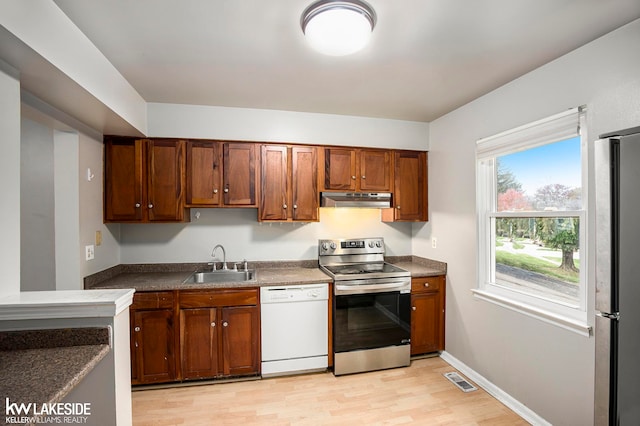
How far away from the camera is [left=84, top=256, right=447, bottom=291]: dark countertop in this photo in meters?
2.61

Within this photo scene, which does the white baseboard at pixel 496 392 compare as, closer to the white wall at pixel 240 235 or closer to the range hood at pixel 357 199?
the white wall at pixel 240 235

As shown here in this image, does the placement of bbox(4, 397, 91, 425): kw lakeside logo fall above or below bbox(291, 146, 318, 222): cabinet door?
below

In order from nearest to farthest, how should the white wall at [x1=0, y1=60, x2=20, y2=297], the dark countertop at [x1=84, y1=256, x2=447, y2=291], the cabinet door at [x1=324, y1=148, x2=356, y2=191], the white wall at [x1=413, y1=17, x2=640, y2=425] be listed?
the white wall at [x1=0, y1=60, x2=20, y2=297] → the white wall at [x1=413, y1=17, x2=640, y2=425] → the dark countertop at [x1=84, y1=256, x2=447, y2=291] → the cabinet door at [x1=324, y1=148, x2=356, y2=191]

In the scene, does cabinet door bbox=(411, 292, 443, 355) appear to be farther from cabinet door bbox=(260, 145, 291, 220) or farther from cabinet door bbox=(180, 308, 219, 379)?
cabinet door bbox=(180, 308, 219, 379)

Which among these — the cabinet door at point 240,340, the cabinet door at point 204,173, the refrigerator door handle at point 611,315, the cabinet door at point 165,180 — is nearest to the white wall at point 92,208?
the cabinet door at point 165,180

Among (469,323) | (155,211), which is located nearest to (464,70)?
(469,323)

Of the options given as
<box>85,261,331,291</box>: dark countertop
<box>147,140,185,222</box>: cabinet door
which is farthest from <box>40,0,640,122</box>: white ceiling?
<box>85,261,331,291</box>: dark countertop

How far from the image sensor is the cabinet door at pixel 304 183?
314 cm

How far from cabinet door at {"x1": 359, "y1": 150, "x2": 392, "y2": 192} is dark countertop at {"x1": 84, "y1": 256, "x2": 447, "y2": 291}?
94cm

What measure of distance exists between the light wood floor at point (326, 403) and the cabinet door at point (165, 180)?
1.54 meters

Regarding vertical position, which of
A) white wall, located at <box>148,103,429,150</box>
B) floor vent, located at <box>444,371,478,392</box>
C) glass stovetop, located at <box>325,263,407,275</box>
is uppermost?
white wall, located at <box>148,103,429,150</box>

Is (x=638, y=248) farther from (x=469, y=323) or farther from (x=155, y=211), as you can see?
(x=155, y=211)

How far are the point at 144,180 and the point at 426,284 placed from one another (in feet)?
9.65

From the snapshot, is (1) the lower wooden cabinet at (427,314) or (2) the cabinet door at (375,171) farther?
(2) the cabinet door at (375,171)
